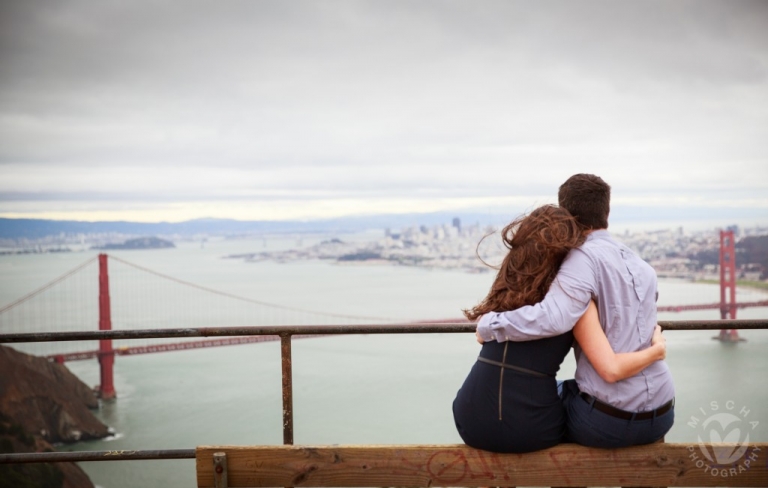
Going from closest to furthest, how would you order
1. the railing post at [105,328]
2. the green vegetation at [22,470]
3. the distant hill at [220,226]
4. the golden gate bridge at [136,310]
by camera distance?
the green vegetation at [22,470] < the railing post at [105,328] < the golden gate bridge at [136,310] < the distant hill at [220,226]

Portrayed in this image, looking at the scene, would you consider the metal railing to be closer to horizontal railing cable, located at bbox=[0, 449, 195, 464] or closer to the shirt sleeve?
horizontal railing cable, located at bbox=[0, 449, 195, 464]

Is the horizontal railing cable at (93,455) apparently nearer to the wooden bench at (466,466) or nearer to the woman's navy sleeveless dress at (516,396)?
the wooden bench at (466,466)

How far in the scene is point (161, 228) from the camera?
87.4 m

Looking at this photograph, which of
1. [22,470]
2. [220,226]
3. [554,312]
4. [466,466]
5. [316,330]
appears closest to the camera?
[554,312]

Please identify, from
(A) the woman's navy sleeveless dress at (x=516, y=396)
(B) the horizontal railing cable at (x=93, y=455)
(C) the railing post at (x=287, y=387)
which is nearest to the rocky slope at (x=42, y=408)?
(B) the horizontal railing cable at (x=93, y=455)

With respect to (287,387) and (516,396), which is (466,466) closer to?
(516,396)

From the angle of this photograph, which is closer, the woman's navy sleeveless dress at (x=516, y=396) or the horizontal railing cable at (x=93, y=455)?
the woman's navy sleeveless dress at (x=516, y=396)

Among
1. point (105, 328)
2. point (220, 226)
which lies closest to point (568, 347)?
point (105, 328)

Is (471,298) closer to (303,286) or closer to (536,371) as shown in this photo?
(303,286)

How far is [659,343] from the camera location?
159 centimetres

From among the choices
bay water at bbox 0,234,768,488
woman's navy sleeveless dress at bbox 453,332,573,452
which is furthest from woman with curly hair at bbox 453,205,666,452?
bay water at bbox 0,234,768,488

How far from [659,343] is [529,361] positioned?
0.31 m

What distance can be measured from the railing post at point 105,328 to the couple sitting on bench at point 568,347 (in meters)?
36.5

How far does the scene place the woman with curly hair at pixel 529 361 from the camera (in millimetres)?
1592
